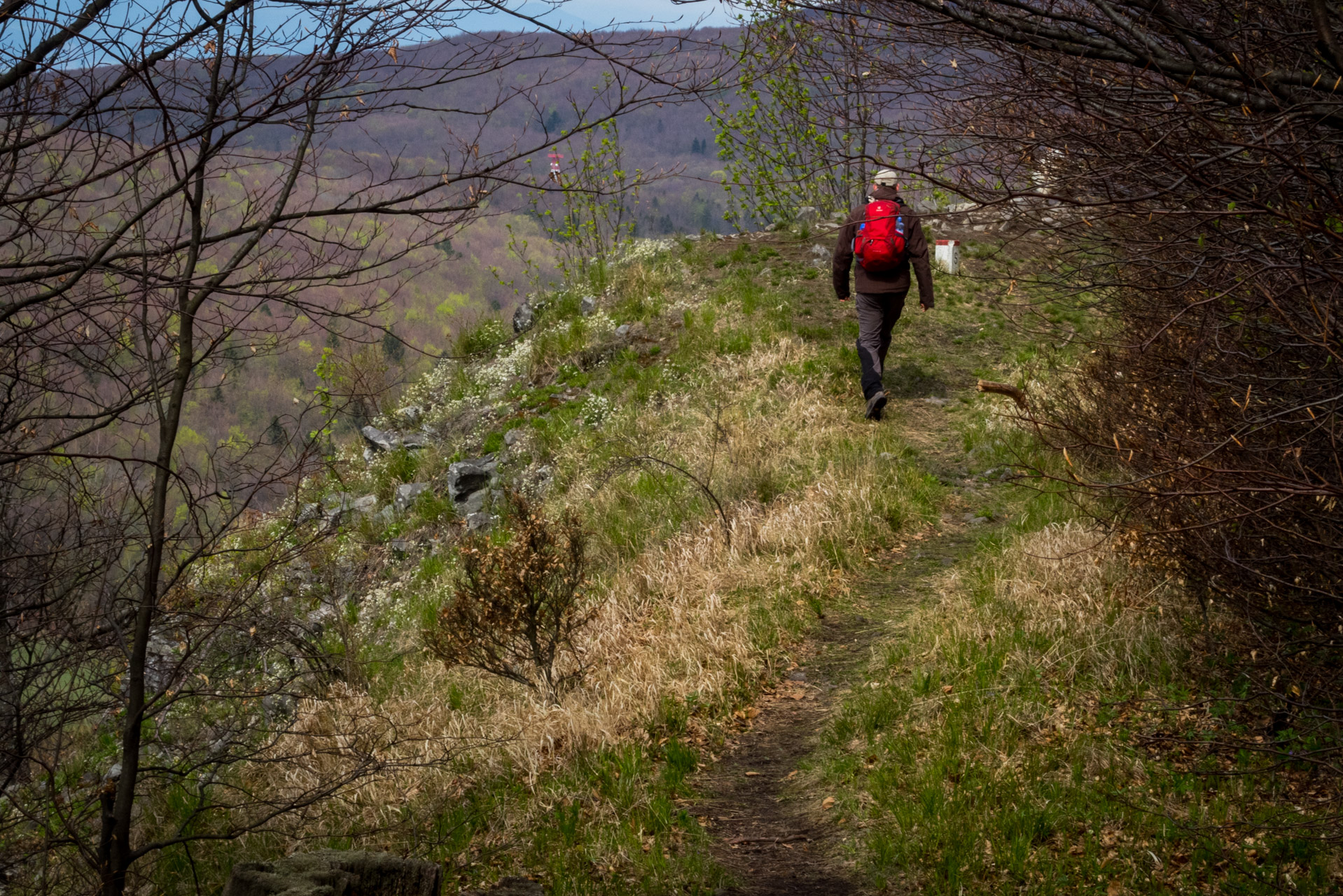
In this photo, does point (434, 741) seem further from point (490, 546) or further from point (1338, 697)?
point (1338, 697)

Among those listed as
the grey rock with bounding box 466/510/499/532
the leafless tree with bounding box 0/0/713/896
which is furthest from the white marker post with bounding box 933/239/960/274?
the leafless tree with bounding box 0/0/713/896

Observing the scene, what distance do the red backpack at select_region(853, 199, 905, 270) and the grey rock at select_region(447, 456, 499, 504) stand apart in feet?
20.3

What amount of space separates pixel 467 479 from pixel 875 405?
596 cm

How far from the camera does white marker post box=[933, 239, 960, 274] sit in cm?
1448

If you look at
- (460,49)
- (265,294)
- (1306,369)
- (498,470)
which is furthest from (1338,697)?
(498,470)

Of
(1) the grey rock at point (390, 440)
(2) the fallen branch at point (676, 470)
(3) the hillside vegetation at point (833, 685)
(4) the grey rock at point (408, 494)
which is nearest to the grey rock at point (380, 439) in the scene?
(1) the grey rock at point (390, 440)

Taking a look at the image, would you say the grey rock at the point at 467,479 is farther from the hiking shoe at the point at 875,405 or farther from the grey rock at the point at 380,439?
the hiking shoe at the point at 875,405

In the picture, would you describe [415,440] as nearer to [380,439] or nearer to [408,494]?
[380,439]

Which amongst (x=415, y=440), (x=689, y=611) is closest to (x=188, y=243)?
(x=689, y=611)

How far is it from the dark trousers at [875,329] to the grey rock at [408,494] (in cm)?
707

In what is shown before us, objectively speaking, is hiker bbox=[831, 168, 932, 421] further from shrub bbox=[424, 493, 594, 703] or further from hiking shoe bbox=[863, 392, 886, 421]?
shrub bbox=[424, 493, 594, 703]

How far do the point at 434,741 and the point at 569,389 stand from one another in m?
8.58

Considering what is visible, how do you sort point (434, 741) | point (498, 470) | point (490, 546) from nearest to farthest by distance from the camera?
1. point (434, 741)
2. point (490, 546)
3. point (498, 470)

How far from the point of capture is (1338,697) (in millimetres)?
3537
